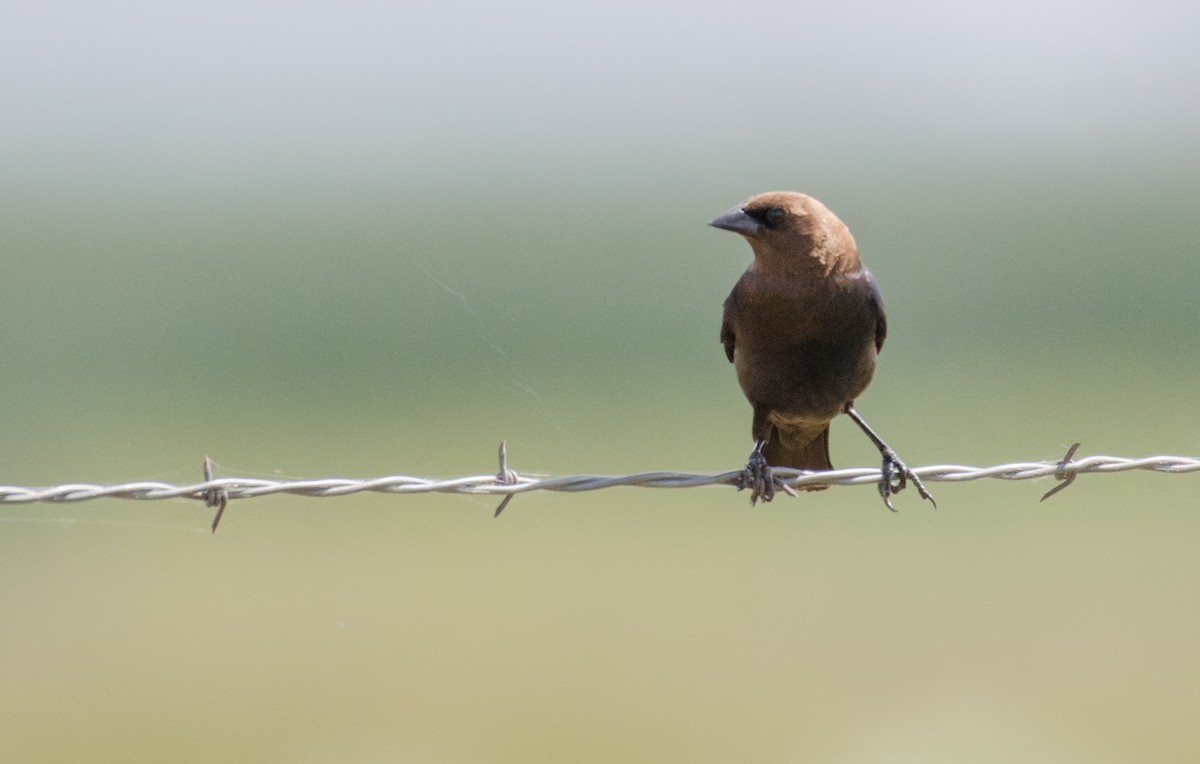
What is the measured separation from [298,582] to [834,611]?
4985 millimetres

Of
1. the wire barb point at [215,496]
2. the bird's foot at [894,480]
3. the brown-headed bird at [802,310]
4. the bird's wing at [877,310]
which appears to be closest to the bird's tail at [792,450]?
the brown-headed bird at [802,310]

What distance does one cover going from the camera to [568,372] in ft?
81.8

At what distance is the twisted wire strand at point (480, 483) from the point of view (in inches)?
120

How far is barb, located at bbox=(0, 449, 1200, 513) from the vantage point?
120 inches

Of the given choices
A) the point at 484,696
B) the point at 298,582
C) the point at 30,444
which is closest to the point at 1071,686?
the point at 484,696

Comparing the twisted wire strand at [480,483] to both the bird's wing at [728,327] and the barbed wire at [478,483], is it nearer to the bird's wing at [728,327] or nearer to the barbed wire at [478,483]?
the barbed wire at [478,483]

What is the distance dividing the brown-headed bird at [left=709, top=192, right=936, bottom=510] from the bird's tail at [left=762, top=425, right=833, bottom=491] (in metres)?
0.31

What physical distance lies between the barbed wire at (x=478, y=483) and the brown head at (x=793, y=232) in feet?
3.65

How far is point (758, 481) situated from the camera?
13.0 feet

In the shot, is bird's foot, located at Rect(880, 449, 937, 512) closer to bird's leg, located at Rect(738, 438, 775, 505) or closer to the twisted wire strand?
bird's leg, located at Rect(738, 438, 775, 505)

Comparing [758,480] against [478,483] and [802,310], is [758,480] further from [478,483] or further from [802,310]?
[478,483]

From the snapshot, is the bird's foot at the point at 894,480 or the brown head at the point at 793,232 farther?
the brown head at the point at 793,232

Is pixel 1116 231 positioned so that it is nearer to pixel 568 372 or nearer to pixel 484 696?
pixel 568 372

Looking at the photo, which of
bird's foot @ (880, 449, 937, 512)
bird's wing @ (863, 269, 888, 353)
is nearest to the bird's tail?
bird's wing @ (863, 269, 888, 353)
